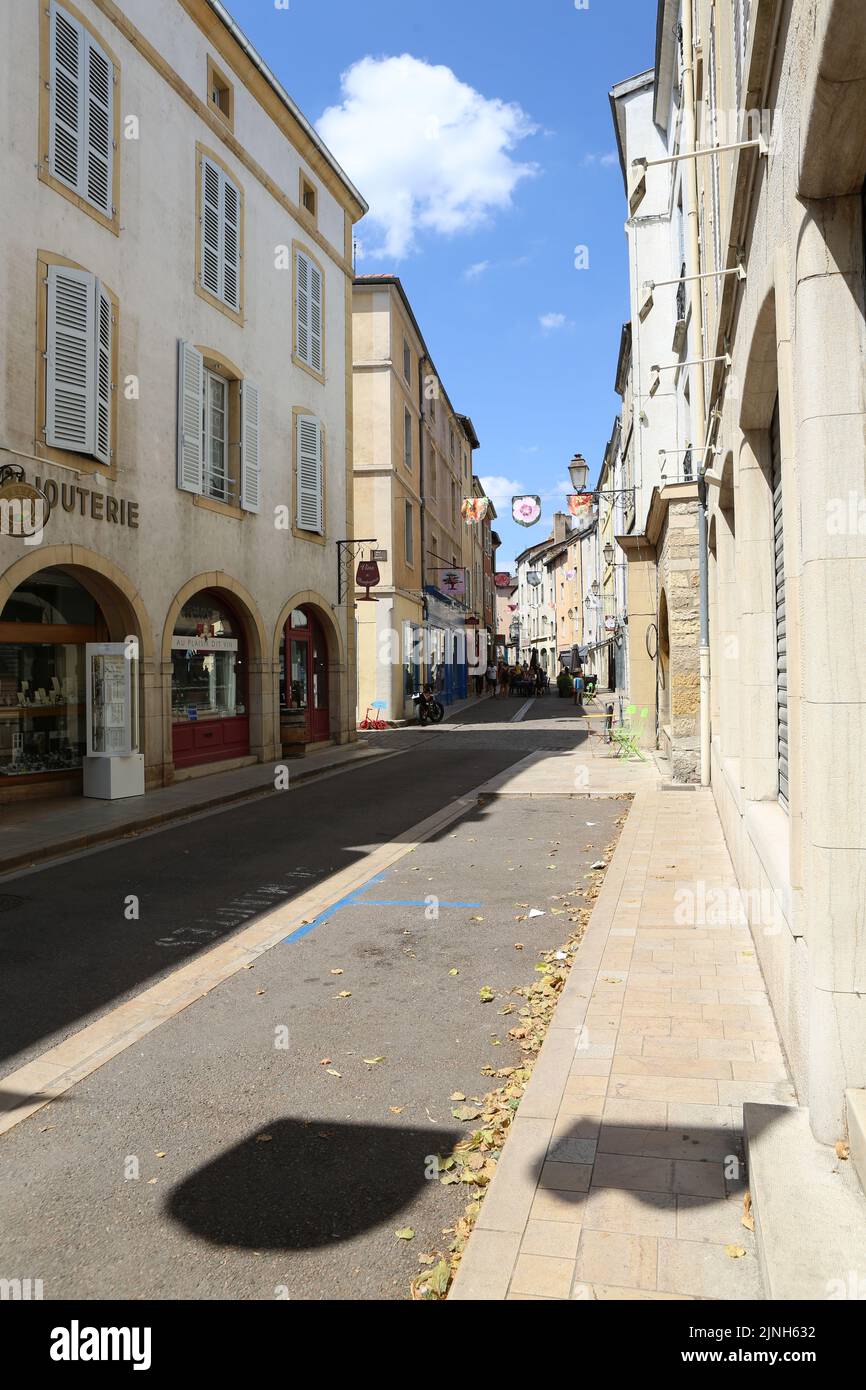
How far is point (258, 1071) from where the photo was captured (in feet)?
13.7

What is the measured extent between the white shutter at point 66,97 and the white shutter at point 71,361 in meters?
1.36

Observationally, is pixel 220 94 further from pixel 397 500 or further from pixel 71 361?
pixel 397 500

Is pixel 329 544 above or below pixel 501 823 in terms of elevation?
above

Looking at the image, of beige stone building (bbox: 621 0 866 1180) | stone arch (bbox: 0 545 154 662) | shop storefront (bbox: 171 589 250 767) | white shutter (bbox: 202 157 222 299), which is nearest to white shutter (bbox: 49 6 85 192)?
white shutter (bbox: 202 157 222 299)

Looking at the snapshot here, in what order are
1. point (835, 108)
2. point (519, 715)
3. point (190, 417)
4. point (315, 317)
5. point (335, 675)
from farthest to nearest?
point (519, 715), point (335, 675), point (315, 317), point (190, 417), point (835, 108)

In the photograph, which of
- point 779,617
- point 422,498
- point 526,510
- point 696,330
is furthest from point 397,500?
point 779,617

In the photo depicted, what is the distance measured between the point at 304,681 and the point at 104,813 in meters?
9.22

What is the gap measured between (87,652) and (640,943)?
974 centimetres

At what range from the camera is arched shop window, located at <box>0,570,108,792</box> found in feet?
40.2

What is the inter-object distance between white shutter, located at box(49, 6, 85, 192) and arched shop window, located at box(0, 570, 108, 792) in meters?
5.35

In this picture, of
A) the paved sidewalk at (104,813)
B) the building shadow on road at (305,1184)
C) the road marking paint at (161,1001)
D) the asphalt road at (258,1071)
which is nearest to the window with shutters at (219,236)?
the paved sidewalk at (104,813)

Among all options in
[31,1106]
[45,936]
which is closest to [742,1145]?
[31,1106]

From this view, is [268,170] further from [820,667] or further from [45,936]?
[820,667]

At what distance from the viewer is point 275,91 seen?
703 inches
